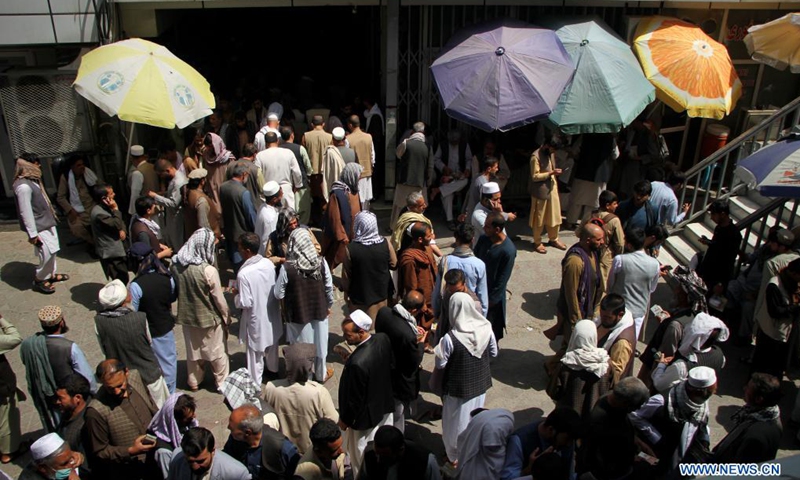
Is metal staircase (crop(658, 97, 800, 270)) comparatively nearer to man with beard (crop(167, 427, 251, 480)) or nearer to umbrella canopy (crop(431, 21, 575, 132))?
umbrella canopy (crop(431, 21, 575, 132))

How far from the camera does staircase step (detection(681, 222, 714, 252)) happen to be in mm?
9172

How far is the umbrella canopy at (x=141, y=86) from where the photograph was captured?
7.59 meters

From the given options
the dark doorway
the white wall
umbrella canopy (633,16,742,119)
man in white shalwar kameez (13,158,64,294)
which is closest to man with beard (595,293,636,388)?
umbrella canopy (633,16,742,119)

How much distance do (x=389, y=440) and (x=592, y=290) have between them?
3098 mm

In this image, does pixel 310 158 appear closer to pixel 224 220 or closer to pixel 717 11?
pixel 224 220

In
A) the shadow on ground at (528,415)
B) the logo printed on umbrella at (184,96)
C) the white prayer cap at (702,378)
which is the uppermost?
the logo printed on umbrella at (184,96)

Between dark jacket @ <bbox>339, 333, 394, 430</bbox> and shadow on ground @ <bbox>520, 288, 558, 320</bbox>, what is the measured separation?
342 cm

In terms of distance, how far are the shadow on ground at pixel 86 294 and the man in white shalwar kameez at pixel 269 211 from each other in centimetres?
239

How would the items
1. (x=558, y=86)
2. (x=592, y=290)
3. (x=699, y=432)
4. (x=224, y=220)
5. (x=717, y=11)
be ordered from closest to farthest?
(x=699, y=432) < (x=592, y=290) < (x=224, y=220) < (x=558, y=86) < (x=717, y=11)

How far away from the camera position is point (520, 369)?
717cm

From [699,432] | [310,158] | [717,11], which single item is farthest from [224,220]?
[717,11]

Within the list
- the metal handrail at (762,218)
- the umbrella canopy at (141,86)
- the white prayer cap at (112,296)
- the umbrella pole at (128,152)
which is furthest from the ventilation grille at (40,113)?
the metal handrail at (762,218)

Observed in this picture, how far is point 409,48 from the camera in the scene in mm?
10070

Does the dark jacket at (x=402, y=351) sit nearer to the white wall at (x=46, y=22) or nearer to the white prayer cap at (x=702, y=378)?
the white prayer cap at (x=702, y=378)
